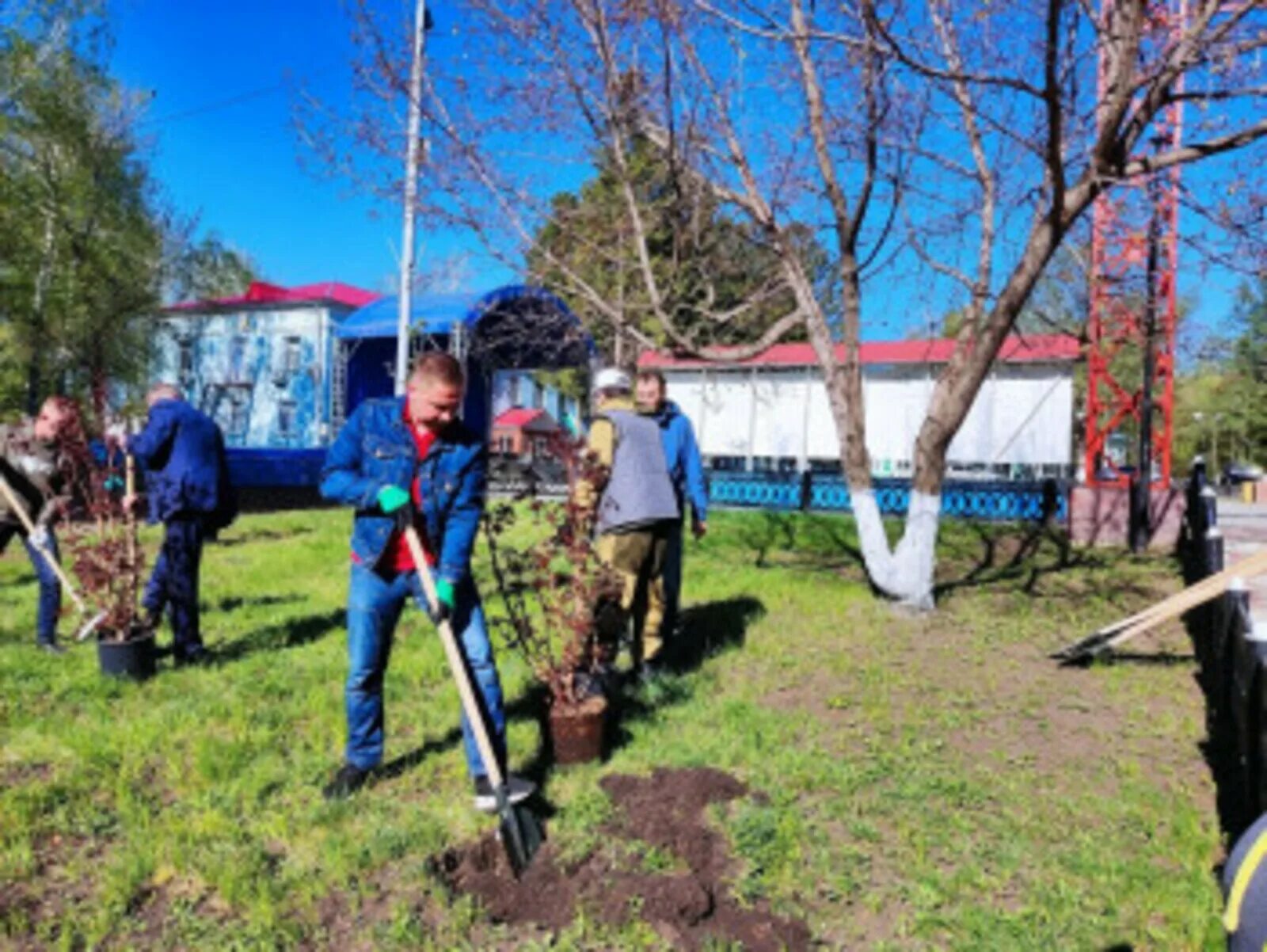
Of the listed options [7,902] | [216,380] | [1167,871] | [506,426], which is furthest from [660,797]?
[506,426]

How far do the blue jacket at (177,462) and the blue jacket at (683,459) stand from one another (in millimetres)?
2665

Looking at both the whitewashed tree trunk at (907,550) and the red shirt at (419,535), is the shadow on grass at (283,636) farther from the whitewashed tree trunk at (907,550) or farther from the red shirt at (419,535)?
the whitewashed tree trunk at (907,550)

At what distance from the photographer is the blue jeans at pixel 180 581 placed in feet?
17.3

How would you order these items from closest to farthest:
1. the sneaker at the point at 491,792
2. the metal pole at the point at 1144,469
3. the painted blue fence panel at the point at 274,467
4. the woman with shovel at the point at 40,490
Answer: the sneaker at the point at 491,792
the woman with shovel at the point at 40,490
the metal pole at the point at 1144,469
the painted blue fence panel at the point at 274,467

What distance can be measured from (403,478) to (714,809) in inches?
66.4

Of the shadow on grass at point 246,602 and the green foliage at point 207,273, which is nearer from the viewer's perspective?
the shadow on grass at point 246,602

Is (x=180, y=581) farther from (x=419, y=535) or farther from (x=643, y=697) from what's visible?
(x=643, y=697)

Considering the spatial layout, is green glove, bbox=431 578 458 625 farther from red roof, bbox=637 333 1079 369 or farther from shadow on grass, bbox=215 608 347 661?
red roof, bbox=637 333 1079 369

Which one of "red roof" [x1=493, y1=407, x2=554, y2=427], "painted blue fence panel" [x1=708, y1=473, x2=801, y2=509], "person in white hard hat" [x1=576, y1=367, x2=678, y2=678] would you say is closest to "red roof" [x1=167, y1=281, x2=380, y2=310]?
"red roof" [x1=493, y1=407, x2=554, y2=427]

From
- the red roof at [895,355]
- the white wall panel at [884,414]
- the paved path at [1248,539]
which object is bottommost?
the paved path at [1248,539]

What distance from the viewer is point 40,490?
5.95 m

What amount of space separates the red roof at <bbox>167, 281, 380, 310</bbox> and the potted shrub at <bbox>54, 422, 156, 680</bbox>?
25024 millimetres

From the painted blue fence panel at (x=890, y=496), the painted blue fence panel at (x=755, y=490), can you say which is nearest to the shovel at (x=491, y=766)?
the painted blue fence panel at (x=890, y=496)

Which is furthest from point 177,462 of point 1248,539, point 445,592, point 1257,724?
point 1248,539
